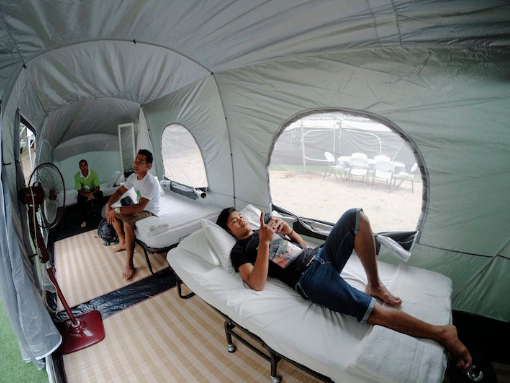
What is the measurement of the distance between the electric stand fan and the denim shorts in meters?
1.90

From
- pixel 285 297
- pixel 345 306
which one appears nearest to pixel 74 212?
pixel 285 297

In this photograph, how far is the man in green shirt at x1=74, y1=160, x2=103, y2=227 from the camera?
466 centimetres

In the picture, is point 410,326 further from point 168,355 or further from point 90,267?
point 90,267

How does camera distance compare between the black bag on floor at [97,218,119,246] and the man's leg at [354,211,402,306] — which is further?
the black bag on floor at [97,218,119,246]

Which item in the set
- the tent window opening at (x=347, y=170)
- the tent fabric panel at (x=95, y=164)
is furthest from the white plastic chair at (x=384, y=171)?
the tent fabric panel at (x=95, y=164)

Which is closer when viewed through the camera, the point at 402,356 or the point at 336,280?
the point at 402,356

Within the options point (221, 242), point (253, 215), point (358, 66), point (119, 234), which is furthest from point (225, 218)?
point (119, 234)

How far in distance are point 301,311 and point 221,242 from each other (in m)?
0.90

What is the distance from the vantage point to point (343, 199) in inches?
98.1

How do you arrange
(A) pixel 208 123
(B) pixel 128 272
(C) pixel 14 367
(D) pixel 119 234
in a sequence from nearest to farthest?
1. (C) pixel 14 367
2. (B) pixel 128 272
3. (A) pixel 208 123
4. (D) pixel 119 234

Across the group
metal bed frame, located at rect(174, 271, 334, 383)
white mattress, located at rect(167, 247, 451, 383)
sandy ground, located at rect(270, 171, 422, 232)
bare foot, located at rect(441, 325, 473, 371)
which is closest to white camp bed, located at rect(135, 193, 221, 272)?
white mattress, located at rect(167, 247, 451, 383)

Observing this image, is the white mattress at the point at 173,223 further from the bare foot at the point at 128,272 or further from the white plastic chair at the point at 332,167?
the white plastic chair at the point at 332,167

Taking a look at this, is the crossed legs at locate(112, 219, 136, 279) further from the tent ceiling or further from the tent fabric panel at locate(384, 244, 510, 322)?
the tent fabric panel at locate(384, 244, 510, 322)

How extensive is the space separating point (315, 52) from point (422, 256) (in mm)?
1968
